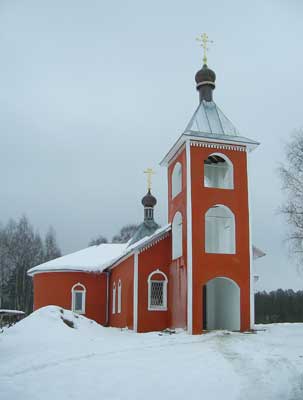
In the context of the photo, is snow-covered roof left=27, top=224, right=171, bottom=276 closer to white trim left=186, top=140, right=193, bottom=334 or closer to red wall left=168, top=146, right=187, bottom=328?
red wall left=168, top=146, right=187, bottom=328

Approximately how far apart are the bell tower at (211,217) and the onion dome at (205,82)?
1.6 inches

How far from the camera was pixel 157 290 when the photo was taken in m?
18.7

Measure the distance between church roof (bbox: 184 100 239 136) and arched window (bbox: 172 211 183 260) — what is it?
326cm

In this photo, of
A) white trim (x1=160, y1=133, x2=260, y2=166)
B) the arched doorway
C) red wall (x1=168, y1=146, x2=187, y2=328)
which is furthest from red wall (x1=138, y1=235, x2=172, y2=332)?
white trim (x1=160, y1=133, x2=260, y2=166)

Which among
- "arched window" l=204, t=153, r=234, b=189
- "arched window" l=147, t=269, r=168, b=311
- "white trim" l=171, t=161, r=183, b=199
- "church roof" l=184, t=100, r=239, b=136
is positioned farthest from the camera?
"white trim" l=171, t=161, r=183, b=199

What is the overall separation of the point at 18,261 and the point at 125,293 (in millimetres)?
24398

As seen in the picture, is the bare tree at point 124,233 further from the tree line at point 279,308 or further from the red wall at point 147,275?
the red wall at point 147,275

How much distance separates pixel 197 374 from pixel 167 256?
9.36m

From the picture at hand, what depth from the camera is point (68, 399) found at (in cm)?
804

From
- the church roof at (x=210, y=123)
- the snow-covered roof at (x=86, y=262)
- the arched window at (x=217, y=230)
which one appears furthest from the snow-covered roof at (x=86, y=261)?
the church roof at (x=210, y=123)

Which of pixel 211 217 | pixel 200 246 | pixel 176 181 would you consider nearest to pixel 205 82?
pixel 176 181

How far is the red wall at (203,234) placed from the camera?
54.7ft

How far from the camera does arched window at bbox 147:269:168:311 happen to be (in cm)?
1844

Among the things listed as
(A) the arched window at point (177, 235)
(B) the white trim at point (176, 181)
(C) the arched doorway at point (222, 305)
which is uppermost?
(B) the white trim at point (176, 181)
